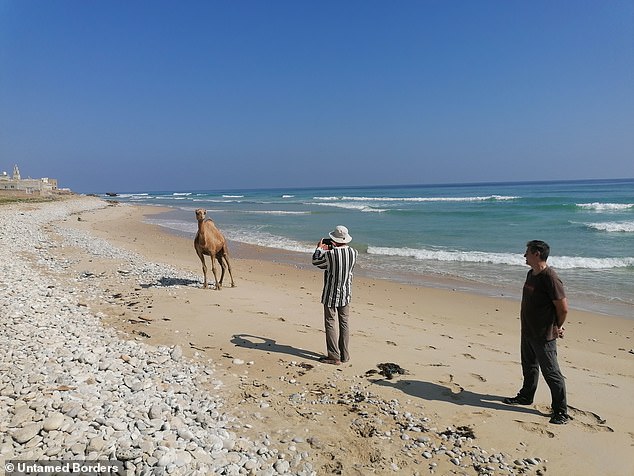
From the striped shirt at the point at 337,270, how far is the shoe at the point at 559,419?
2.49m

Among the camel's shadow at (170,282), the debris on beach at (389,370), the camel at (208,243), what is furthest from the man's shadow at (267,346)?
the camel's shadow at (170,282)

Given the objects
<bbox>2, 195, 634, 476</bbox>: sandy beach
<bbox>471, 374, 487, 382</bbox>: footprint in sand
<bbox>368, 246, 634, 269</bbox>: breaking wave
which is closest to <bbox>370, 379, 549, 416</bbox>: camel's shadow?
<bbox>2, 195, 634, 476</bbox>: sandy beach

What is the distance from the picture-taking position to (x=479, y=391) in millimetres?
4996

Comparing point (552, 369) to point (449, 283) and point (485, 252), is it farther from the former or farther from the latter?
point (485, 252)

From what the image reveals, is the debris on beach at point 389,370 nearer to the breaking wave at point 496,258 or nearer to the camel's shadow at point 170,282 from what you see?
the camel's shadow at point 170,282

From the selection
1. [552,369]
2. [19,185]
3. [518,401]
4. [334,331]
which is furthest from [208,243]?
[19,185]

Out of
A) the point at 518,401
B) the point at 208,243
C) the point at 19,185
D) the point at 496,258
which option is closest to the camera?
the point at 518,401

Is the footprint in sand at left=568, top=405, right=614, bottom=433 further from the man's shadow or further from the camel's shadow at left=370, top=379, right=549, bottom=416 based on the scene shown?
the man's shadow

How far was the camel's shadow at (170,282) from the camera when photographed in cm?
973

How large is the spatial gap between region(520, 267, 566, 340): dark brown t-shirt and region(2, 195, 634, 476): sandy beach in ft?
2.95

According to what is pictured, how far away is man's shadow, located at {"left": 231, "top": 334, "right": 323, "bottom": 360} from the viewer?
596 cm

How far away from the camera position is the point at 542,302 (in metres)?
4.27

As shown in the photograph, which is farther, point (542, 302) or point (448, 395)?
point (448, 395)

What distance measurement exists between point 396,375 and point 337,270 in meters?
1.49
